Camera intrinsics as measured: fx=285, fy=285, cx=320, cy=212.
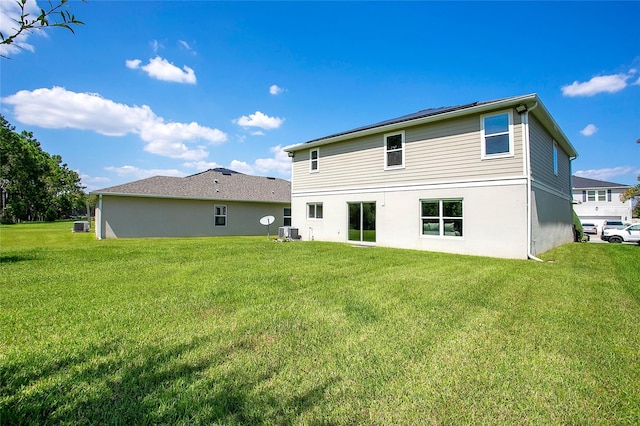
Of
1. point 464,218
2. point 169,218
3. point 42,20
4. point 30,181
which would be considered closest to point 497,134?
point 464,218

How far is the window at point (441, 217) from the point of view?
10.6m

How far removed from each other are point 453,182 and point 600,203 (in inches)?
1399

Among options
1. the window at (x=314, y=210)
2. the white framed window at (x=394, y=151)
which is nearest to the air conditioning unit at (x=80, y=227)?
the window at (x=314, y=210)

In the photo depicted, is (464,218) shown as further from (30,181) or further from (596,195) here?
(30,181)

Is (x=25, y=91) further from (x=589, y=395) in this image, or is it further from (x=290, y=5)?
(x=589, y=395)

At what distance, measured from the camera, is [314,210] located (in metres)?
15.8

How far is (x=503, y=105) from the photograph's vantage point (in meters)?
9.41

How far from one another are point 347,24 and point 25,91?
542 inches

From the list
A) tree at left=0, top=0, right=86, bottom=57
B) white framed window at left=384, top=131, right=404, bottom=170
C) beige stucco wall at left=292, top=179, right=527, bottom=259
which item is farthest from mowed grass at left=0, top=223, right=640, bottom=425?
white framed window at left=384, top=131, right=404, bottom=170

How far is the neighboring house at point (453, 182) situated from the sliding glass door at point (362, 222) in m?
0.05

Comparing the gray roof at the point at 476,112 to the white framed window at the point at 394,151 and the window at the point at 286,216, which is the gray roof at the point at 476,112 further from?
the window at the point at 286,216

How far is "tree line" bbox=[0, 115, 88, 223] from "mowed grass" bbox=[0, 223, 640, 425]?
52047 millimetres

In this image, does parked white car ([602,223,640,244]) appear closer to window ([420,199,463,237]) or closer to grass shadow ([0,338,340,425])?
window ([420,199,463,237])

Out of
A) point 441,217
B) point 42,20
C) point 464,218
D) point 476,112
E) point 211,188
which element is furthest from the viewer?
point 211,188
